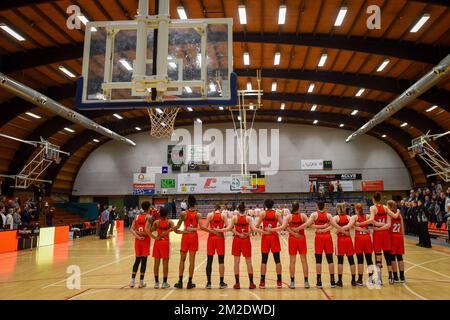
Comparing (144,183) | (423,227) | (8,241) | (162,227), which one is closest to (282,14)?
(162,227)

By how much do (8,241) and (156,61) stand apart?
12.8m

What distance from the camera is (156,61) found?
5.96m

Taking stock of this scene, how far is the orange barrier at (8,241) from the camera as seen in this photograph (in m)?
13.8

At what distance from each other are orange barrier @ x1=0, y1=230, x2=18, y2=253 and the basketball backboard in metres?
10.8

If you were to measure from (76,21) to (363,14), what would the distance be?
12.1 metres

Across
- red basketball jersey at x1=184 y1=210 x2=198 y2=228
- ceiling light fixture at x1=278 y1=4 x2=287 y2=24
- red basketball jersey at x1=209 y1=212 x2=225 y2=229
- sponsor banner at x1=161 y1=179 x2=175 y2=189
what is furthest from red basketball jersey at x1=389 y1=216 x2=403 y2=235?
sponsor banner at x1=161 y1=179 x2=175 y2=189

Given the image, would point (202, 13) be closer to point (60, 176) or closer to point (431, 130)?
point (431, 130)

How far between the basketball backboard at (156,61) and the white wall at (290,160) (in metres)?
24.2

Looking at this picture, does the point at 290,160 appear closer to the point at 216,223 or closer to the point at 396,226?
the point at 396,226

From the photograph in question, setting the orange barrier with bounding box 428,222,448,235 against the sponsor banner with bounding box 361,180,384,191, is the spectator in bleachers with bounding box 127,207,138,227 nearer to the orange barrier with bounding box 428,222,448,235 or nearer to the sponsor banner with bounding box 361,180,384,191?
the sponsor banner with bounding box 361,180,384,191

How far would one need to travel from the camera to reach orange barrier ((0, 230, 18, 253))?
1378 cm

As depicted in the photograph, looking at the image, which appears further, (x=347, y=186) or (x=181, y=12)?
(x=347, y=186)

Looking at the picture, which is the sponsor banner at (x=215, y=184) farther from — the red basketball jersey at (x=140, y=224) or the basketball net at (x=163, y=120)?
the red basketball jersey at (x=140, y=224)
